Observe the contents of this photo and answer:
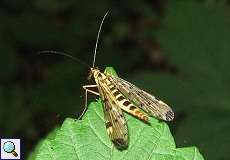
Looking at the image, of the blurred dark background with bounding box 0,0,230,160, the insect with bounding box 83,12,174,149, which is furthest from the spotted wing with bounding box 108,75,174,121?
the blurred dark background with bounding box 0,0,230,160

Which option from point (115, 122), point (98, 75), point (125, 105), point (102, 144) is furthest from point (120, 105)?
point (102, 144)

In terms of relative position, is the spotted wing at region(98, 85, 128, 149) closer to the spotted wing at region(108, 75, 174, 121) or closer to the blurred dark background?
the spotted wing at region(108, 75, 174, 121)

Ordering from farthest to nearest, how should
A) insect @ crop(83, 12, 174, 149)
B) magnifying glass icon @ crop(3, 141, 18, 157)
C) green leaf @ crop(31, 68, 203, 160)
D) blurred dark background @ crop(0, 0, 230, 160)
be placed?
blurred dark background @ crop(0, 0, 230, 160) → magnifying glass icon @ crop(3, 141, 18, 157) → insect @ crop(83, 12, 174, 149) → green leaf @ crop(31, 68, 203, 160)

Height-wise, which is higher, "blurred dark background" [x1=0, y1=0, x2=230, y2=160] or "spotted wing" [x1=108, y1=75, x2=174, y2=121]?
"blurred dark background" [x1=0, y1=0, x2=230, y2=160]

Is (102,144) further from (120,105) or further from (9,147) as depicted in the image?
(9,147)

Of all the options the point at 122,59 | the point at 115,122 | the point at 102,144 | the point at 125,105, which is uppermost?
the point at 122,59

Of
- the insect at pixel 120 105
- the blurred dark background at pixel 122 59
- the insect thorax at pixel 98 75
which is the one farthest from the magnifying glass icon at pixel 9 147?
the blurred dark background at pixel 122 59

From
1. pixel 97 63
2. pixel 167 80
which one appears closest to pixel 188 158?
pixel 167 80

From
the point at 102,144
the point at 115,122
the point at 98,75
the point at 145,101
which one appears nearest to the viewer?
the point at 102,144

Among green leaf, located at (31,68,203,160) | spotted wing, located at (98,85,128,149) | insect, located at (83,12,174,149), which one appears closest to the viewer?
green leaf, located at (31,68,203,160)
